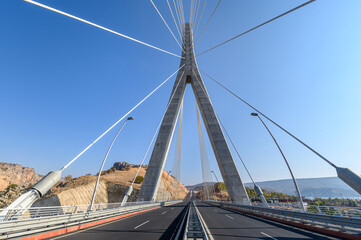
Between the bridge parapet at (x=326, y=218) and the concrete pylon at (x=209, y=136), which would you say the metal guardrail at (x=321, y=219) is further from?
the concrete pylon at (x=209, y=136)

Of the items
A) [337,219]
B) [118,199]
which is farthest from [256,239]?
[118,199]

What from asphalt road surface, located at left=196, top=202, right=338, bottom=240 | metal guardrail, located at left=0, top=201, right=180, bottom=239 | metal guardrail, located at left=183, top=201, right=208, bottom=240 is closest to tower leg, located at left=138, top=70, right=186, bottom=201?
metal guardrail, located at left=0, top=201, right=180, bottom=239

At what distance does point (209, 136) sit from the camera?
28.0m

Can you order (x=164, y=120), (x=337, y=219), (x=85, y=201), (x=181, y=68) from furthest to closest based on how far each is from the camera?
(x=85, y=201), (x=181, y=68), (x=164, y=120), (x=337, y=219)

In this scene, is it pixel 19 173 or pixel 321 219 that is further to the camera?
pixel 19 173

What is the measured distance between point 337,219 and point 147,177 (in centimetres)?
2089

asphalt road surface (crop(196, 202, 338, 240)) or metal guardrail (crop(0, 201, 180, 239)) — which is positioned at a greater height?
metal guardrail (crop(0, 201, 180, 239))

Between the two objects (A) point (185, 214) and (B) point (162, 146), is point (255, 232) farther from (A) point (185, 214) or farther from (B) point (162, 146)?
(B) point (162, 146)

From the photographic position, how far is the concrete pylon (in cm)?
2294

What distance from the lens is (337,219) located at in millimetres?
7094

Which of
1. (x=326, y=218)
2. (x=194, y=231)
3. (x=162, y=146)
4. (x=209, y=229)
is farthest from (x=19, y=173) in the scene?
(x=326, y=218)

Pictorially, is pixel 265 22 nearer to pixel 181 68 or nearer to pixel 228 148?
pixel 228 148

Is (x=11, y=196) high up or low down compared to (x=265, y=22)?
down

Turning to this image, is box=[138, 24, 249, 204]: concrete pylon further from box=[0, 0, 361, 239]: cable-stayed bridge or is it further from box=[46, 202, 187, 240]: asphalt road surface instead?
box=[46, 202, 187, 240]: asphalt road surface
